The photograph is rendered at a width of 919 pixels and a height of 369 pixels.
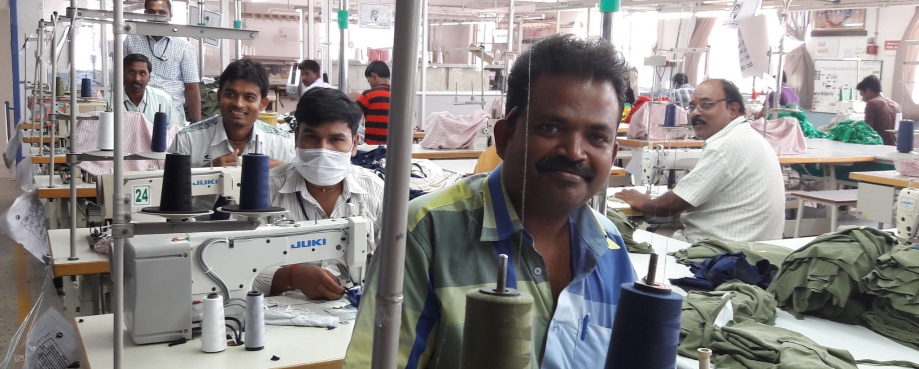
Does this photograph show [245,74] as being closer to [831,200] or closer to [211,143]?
[211,143]

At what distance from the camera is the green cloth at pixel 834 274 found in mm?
2086

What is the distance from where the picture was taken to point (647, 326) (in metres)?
0.70

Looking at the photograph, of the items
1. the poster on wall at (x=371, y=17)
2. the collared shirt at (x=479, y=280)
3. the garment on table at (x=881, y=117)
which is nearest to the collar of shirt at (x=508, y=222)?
the collared shirt at (x=479, y=280)

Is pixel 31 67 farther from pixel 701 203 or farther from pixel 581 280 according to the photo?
pixel 581 280

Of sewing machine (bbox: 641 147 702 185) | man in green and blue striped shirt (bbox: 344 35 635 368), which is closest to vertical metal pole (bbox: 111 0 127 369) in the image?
man in green and blue striped shirt (bbox: 344 35 635 368)

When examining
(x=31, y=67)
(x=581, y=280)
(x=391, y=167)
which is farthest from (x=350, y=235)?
(x=31, y=67)

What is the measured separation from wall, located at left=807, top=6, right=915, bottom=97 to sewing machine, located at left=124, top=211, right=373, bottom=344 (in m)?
11.8

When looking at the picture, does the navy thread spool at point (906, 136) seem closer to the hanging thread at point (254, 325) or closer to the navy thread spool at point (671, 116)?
the navy thread spool at point (671, 116)

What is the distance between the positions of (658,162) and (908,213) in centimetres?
131

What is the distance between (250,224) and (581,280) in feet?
1.95

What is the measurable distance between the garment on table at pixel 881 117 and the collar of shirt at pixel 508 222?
26.5ft

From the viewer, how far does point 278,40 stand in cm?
Answer: 1486

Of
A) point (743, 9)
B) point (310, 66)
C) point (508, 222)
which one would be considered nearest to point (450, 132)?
point (310, 66)

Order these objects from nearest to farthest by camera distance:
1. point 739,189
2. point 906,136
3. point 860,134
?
point 739,189, point 906,136, point 860,134
